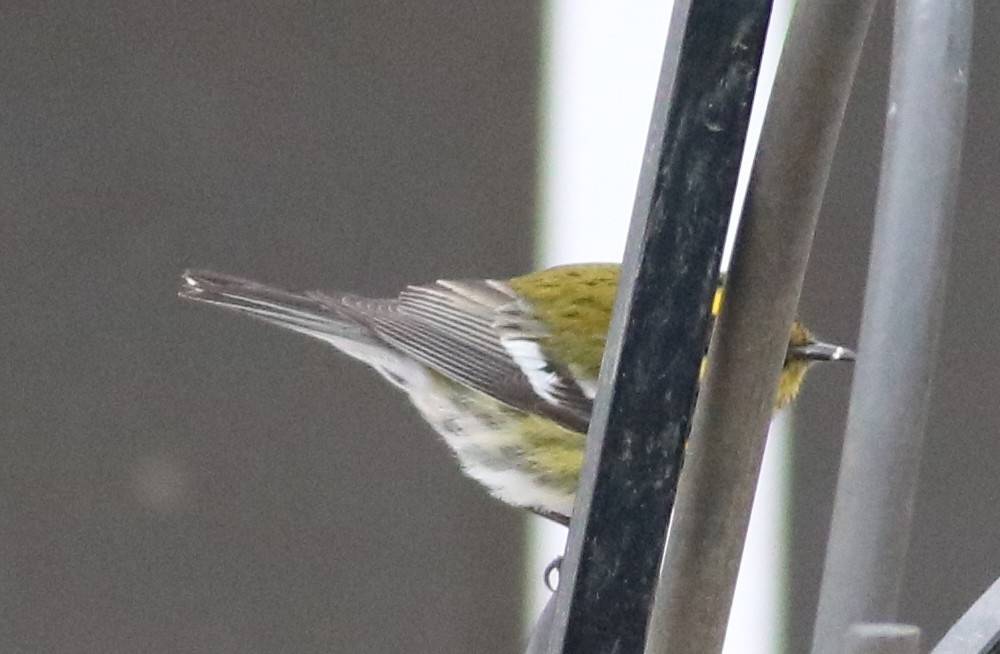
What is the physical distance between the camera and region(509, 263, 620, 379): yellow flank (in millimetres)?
1486

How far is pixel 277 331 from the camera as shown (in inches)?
74.1

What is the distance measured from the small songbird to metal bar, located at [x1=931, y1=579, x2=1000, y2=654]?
0.74m

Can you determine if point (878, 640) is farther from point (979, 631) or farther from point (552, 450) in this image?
point (552, 450)

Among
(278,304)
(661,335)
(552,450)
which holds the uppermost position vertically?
(661,335)

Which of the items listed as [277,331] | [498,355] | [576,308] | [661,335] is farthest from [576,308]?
[661,335]

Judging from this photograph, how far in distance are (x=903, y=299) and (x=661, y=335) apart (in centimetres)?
28

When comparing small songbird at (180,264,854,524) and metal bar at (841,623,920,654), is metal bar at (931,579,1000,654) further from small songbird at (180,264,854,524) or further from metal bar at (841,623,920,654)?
small songbird at (180,264,854,524)

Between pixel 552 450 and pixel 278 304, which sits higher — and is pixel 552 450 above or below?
below

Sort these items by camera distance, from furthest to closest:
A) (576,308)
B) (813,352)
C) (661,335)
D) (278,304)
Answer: (576,308), (278,304), (813,352), (661,335)

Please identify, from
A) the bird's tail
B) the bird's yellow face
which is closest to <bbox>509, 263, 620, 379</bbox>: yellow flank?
the bird's yellow face

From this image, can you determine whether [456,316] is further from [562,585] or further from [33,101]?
[562,585]

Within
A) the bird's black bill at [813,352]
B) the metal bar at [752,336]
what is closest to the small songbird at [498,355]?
the bird's black bill at [813,352]

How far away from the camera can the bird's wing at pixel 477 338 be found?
1.46 m

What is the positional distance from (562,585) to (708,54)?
0.21m
